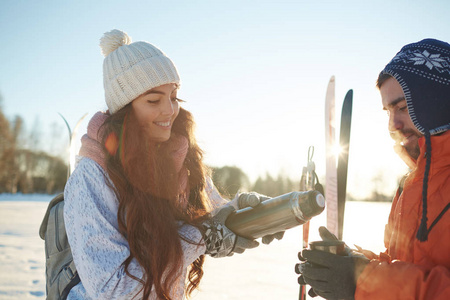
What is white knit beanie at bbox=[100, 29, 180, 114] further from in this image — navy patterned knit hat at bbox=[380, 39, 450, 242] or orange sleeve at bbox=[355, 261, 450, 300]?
orange sleeve at bbox=[355, 261, 450, 300]

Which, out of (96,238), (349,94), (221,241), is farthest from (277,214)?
(349,94)

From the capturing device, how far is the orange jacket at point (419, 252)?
1096mm

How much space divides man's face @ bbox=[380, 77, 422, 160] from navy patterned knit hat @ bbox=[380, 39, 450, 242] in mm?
69

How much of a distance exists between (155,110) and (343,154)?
1513mm

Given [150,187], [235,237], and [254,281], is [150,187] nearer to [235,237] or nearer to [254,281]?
[235,237]

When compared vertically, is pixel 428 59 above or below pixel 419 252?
above

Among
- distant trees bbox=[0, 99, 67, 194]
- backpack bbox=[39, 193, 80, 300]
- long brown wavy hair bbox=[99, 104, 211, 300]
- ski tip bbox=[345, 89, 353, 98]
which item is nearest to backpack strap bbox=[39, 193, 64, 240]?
backpack bbox=[39, 193, 80, 300]

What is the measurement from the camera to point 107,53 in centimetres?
177

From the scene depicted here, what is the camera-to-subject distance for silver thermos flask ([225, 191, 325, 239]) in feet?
4.86

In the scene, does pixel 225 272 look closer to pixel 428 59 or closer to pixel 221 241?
pixel 221 241

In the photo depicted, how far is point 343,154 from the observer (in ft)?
7.84

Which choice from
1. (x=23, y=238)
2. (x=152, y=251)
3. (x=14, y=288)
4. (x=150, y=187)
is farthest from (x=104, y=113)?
(x=23, y=238)

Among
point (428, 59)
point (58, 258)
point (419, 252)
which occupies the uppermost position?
point (428, 59)

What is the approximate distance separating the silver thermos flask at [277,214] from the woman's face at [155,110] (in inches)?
24.5
